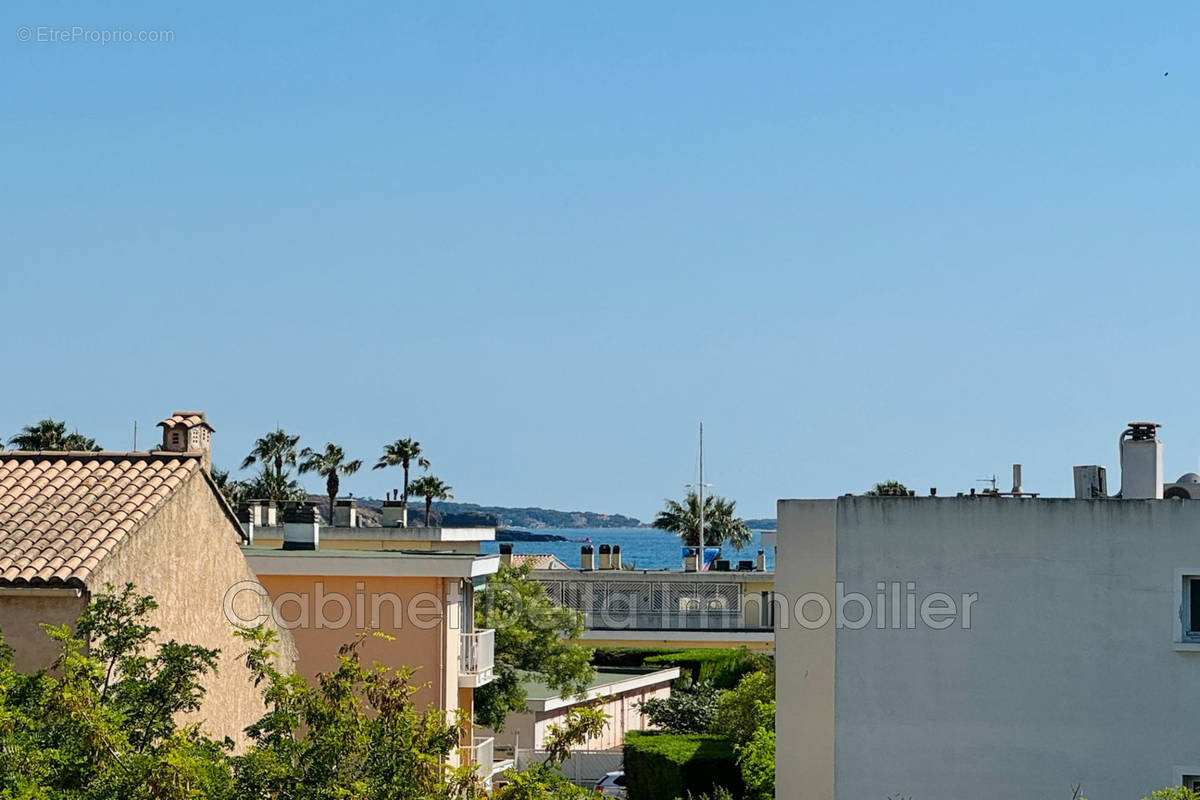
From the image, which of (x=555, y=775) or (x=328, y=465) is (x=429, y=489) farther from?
(x=555, y=775)

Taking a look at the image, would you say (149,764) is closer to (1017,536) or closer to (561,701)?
(1017,536)

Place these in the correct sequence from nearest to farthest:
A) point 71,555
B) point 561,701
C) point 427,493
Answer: point 71,555, point 561,701, point 427,493

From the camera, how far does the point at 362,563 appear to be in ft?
94.7

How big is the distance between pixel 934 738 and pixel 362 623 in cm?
1184

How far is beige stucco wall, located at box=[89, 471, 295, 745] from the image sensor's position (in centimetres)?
1930

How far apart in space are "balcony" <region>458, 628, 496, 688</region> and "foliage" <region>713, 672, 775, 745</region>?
7241 mm

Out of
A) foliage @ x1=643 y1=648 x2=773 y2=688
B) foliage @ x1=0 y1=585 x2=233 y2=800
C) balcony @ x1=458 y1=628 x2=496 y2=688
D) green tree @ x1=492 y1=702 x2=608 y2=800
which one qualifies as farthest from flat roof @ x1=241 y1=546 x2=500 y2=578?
foliage @ x1=643 y1=648 x2=773 y2=688

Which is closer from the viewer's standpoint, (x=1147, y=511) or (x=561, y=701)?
(x=1147, y=511)

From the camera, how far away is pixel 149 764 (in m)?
12.9

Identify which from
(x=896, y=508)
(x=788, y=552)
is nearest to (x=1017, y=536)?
(x=896, y=508)

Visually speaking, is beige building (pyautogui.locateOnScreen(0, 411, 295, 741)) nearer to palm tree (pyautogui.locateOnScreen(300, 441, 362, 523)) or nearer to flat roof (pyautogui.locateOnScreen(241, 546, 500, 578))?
flat roof (pyautogui.locateOnScreen(241, 546, 500, 578))

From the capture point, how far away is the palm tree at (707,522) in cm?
9762

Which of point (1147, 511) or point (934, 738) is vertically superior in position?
point (1147, 511)

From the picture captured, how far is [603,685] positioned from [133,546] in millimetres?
31003
